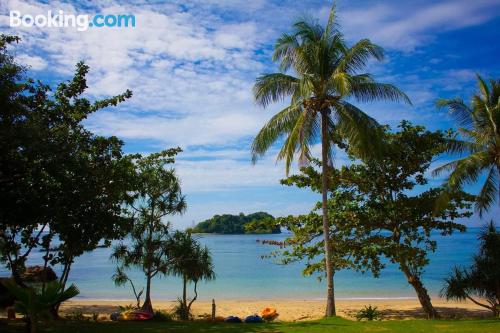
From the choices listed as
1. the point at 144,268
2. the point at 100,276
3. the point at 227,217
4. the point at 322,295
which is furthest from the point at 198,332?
the point at 227,217

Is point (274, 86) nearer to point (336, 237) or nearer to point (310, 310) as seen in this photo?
point (336, 237)

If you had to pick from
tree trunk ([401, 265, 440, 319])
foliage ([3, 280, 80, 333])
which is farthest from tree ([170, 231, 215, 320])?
foliage ([3, 280, 80, 333])

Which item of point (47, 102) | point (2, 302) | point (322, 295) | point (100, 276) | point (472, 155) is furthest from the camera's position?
point (100, 276)

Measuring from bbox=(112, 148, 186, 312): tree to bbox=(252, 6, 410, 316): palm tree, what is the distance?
4.21 meters

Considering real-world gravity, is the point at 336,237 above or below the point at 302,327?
above

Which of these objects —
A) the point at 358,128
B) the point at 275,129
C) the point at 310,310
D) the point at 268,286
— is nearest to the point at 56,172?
the point at 275,129

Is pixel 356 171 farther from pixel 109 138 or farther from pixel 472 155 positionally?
pixel 109 138

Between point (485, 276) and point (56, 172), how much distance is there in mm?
12816

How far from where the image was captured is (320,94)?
12250 millimetres

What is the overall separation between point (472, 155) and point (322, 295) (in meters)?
17.4

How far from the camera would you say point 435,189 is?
13.9 meters

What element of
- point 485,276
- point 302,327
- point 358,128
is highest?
point 358,128

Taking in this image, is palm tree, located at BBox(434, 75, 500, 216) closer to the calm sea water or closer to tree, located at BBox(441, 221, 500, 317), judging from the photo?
tree, located at BBox(441, 221, 500, 317)

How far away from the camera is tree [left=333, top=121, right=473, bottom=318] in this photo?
13773 millimetres
